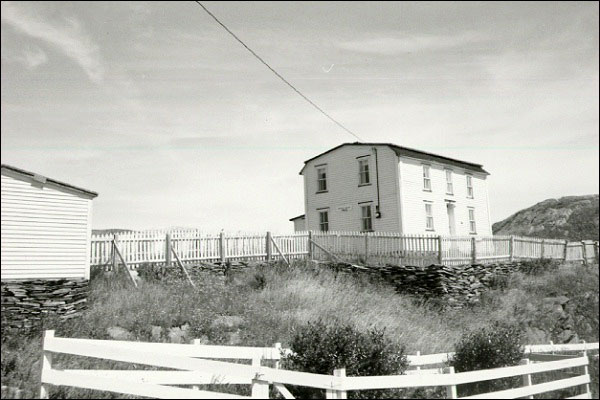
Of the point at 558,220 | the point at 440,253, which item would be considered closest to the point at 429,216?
the point at 440,253

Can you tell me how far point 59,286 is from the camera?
13383mm

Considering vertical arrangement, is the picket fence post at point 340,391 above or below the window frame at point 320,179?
below

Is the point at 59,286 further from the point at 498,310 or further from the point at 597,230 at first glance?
the point at 597,230

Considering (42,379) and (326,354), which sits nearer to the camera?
(42,379)

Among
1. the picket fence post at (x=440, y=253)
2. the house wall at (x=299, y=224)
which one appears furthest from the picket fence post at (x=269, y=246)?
the house wall at (x=299, y=224)

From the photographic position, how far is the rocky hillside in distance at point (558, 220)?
46.2 m

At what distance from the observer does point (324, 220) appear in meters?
30.3

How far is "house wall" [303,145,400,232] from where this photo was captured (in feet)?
87.7

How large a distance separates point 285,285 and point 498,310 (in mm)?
8846

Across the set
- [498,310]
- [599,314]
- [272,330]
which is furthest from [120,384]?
[599,314]

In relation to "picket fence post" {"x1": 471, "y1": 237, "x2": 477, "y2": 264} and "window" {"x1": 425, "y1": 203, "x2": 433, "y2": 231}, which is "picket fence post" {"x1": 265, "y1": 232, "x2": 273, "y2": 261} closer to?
"picket fence post" {"x1": 471, "y1": 237, "x2": 477, "y2": 264}

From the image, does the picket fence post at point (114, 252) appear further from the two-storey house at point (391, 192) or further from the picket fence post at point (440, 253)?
the two-storey house at point (391, 192)

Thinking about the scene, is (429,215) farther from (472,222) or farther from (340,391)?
(340,391)

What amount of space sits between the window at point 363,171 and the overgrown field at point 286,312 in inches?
321
